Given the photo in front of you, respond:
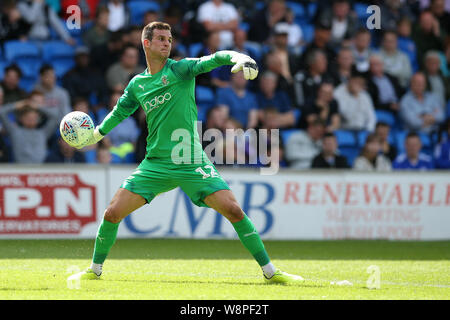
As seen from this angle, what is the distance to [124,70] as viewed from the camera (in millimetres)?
14211

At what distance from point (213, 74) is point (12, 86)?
11.9 feet

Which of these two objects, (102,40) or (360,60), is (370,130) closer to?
(360,60)

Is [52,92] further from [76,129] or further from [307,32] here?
[76,129]

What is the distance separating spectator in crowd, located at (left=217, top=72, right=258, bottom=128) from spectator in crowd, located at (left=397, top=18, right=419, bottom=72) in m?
4.58

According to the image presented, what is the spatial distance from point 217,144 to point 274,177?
1.04 meters

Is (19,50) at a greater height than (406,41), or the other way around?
(406,41)

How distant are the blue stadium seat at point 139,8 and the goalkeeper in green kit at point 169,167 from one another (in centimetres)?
854

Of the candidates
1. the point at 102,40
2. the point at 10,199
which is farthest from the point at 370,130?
the point at 10,199

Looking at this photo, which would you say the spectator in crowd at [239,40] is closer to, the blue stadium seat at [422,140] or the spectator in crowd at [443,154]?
the blue stadium seat at [422,140]

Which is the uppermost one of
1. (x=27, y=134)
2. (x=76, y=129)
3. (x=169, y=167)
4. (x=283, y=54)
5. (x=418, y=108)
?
(x=283, y=54)

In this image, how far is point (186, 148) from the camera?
294 inches

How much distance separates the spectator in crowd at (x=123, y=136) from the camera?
1342 cm

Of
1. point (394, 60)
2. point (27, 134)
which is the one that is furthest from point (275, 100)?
point (27, 134)

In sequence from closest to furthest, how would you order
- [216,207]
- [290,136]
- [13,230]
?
[216,207] → [13,230] → [290,136]
